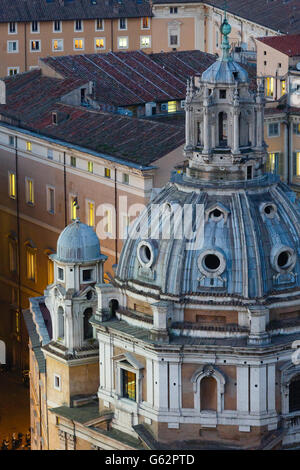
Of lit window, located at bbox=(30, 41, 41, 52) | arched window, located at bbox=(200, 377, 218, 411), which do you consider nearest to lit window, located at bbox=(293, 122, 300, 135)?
arched window, located at bbox=(200, 377, 218, 411)

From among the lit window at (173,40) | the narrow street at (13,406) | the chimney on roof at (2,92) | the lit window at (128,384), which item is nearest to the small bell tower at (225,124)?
the lit window at (128,384)

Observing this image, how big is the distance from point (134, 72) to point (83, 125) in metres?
14.1

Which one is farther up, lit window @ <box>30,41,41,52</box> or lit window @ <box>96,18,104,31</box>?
lit window @ <box>96,18,104,31</box>

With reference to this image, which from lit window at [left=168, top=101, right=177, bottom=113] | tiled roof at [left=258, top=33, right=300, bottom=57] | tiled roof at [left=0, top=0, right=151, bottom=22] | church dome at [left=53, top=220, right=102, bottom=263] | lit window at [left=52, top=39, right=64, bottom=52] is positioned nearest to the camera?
church dome at [left=53, top=220, right=102, bottom=263]

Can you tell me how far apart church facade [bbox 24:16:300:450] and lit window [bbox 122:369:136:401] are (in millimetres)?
71

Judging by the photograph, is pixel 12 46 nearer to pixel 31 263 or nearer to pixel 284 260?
pixel 31 263

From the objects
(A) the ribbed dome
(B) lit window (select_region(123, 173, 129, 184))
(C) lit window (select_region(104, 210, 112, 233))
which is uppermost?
(A) the ribbed dome

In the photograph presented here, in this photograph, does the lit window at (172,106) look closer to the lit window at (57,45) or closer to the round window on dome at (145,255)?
the round window on dome at (145,255)

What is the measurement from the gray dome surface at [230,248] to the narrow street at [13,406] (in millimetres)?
27344

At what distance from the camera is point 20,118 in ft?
440

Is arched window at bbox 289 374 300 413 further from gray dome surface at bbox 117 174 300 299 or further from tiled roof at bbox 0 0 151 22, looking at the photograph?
tiled roof at bbox 0 0 151 22

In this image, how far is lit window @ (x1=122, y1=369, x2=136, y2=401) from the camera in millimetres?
93000

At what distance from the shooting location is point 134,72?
13988 cm
